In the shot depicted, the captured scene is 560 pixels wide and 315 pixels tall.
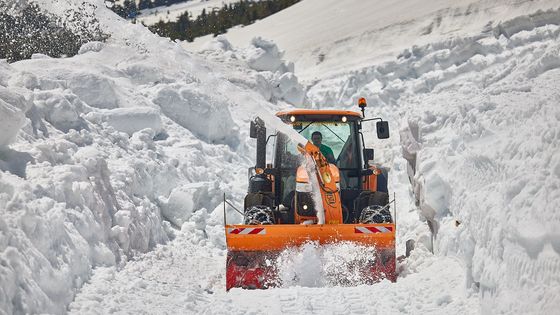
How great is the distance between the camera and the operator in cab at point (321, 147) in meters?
7.98

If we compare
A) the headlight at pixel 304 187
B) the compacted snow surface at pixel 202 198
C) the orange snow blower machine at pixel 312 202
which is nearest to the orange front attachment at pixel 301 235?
the orange snow blower machine at pixel 312 202

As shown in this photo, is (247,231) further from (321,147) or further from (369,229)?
(321,147)

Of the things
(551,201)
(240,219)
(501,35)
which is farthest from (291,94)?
(551,201)

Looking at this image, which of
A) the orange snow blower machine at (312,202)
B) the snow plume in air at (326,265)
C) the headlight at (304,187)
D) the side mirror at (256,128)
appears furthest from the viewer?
the side mirror at (256,128)

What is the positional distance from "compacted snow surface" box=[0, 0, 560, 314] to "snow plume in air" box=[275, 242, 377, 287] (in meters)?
0.02

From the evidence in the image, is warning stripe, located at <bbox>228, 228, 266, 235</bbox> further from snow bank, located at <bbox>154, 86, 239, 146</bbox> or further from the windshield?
snow bank, located at <bbox>154, 86, 239, 146</bbox>

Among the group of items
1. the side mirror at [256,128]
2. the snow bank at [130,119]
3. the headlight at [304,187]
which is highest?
the snow bank at [130,119]

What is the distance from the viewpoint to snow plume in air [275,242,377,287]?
268 inches

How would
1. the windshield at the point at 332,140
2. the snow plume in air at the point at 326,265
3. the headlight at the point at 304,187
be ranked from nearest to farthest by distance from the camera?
the snow plume in air at the point at 326,265 < the headlight at the point at 304,187 < the windshield at the point at 332,140

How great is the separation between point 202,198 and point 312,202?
3307 mm

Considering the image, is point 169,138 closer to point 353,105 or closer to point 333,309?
point 333,309

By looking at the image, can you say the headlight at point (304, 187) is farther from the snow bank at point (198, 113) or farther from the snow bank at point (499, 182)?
the snow bank at point (198, 113)

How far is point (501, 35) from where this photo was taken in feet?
70.9

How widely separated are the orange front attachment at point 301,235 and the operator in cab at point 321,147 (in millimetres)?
1406
